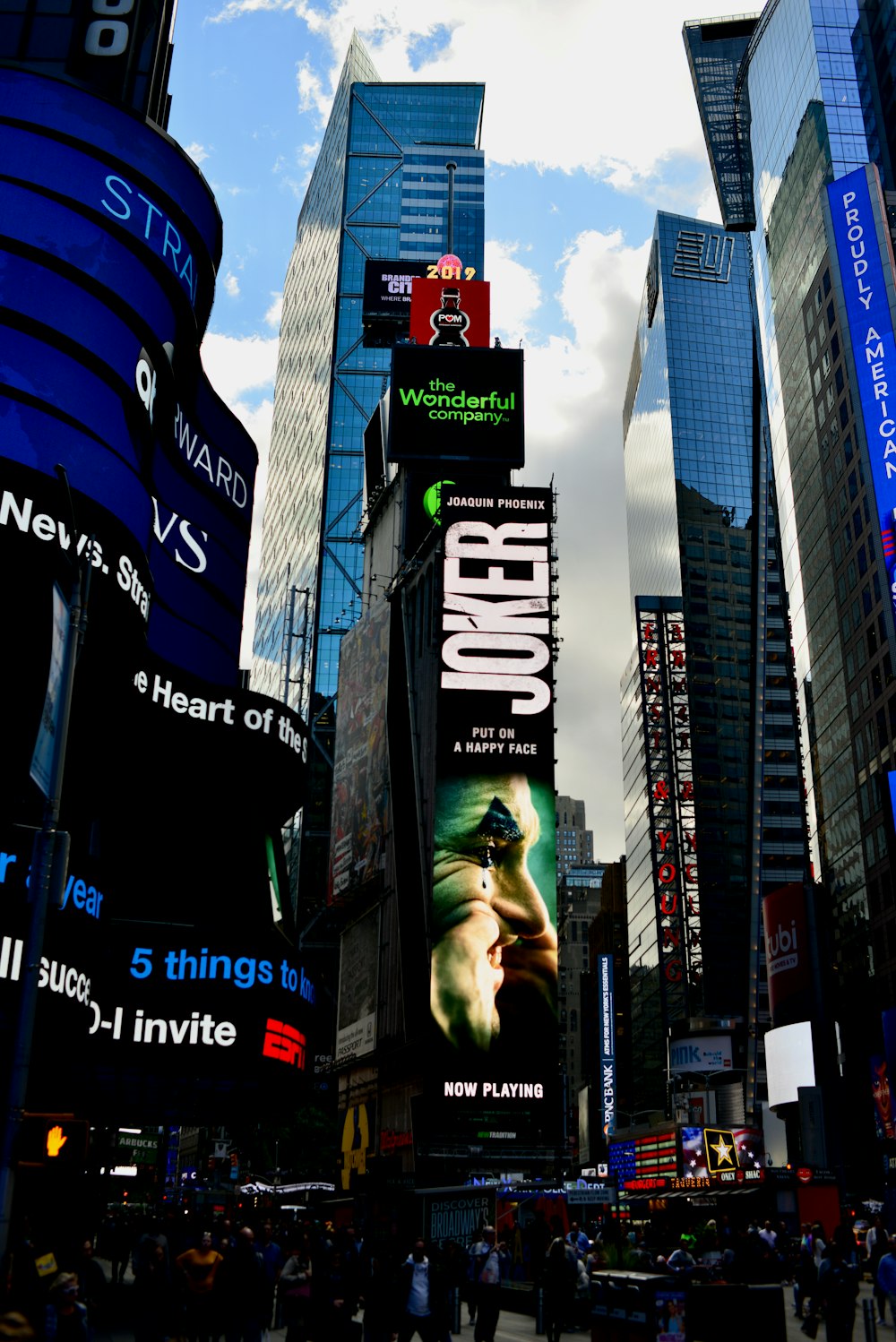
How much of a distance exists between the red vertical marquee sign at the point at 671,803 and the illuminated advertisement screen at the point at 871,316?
64.4 m

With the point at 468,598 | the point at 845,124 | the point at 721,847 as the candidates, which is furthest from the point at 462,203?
the point at 468,598

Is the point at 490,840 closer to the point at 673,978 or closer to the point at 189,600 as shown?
the point at 189,600

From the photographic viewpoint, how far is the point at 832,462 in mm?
101562

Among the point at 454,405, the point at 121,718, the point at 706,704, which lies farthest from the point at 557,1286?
the point at 706,704

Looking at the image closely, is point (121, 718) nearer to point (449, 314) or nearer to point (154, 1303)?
point (154, 1303)

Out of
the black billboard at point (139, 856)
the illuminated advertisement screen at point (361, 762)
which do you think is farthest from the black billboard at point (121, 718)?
the illuminated advertisement screen at point (361, 762)

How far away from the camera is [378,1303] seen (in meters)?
18.3

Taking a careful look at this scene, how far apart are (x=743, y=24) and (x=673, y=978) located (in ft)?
419

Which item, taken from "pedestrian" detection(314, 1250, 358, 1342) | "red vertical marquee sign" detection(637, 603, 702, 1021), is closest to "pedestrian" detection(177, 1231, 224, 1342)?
"pedestrian" detection(314, 1250, 358, 1342)

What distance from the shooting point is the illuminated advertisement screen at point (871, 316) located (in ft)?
284

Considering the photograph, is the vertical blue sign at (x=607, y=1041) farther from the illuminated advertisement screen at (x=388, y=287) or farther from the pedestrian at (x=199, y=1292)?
the pedestrian at (x=199, y=1292)

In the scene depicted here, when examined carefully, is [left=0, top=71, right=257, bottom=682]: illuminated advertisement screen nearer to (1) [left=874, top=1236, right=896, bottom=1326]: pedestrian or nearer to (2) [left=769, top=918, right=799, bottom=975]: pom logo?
(1) [left=874, top=1236, right=896, bottom=1326]: pedestrian

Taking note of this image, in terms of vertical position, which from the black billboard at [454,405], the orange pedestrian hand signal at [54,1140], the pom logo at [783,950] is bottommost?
the orange pedestrian hand signal at [54,1140]

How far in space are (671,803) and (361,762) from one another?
74.9 meters
